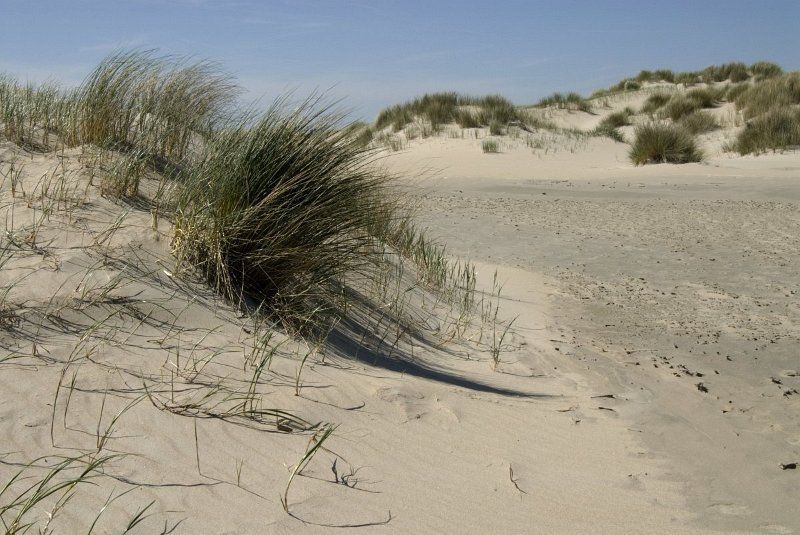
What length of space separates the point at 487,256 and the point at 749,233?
3042 mm

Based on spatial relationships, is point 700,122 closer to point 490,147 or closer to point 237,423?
point 490,147

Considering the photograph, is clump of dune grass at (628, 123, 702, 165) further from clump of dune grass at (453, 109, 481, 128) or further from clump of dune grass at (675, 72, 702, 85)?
clump of dune grass at (675, 72, 702, 85)

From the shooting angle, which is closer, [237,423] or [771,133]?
[237,423]

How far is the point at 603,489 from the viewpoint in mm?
3365

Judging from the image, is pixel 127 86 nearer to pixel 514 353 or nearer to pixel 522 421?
pixel 514 353

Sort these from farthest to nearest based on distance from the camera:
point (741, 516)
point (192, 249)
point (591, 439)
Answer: point (192, 249) → point (591, 439) → point (741, 516)

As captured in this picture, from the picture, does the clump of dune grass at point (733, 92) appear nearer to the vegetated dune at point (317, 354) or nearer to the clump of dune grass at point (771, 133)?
the clump of dune grass at point (771, 133)

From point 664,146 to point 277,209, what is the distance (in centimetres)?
1340

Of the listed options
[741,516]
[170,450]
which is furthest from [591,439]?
[170,450]

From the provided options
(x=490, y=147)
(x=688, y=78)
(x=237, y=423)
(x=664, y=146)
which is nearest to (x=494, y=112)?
(x=490, y=147)

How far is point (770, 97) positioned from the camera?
2088cm

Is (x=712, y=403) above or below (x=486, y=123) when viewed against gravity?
below

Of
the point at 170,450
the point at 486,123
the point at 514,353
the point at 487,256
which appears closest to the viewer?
the point at 170,450

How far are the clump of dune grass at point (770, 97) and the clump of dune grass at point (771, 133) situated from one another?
4.86 ft
